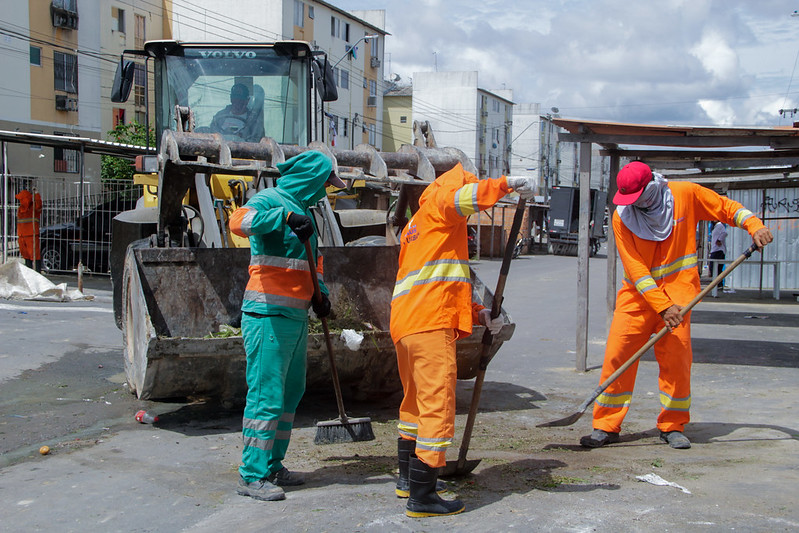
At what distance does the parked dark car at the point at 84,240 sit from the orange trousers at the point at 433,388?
12955mm

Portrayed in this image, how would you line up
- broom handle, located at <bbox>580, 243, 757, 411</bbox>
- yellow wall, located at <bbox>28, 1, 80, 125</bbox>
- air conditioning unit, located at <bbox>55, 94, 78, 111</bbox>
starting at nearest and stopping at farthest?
broom handle, located at <bbox>580, 243, 757, 411</bbox>, yellow wall, located at <bbox>28, 1, 80, 125</bbox>, air conditioning unit, located at <bbox>55, 94, 78, 111</bbox>

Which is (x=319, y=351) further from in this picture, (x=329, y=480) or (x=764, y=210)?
(x=764, y=210)

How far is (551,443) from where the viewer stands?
5.12 meters

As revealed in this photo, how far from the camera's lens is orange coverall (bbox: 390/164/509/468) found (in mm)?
3773

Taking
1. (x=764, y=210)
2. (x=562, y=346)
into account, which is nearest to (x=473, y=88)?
(x=764, y=210)

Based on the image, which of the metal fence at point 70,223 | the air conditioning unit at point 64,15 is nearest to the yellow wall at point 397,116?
the air conditioning unit at point 64,15

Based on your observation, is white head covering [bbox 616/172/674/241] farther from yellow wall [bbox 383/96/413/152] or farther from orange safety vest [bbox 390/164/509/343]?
yellow wall [bbox 383/96/413/152]

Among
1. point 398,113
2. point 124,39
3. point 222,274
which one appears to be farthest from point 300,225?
point 398,113

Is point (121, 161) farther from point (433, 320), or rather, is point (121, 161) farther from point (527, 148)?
point (527, 148)

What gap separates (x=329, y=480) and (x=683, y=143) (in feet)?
17.5

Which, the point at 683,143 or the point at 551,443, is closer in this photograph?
the point at 551,443

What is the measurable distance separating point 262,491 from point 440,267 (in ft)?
4.88

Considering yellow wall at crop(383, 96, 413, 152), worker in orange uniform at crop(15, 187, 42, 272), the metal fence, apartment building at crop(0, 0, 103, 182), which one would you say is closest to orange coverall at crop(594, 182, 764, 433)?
the metal fence

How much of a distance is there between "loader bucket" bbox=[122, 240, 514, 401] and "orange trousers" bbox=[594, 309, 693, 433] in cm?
86
